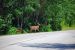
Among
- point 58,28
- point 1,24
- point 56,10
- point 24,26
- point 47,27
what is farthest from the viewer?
point 58,28

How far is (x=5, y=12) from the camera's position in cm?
3972

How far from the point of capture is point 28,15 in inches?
1953

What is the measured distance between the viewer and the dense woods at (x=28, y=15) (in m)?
39.7

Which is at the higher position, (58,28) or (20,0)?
(20,0)

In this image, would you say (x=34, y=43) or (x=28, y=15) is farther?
(x=28, y=15)

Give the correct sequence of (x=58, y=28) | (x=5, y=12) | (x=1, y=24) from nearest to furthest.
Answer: (x=1, y=24) < (x=5, y=12) < (x=58, y=28)

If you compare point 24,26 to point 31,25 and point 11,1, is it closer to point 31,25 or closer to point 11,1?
point 31,25

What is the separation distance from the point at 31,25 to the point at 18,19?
15.4 ft

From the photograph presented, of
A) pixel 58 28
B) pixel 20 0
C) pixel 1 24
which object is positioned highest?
pixel 20 0

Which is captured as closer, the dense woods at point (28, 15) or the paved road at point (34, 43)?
the paved road at point (34, 43)

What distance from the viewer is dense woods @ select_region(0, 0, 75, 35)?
39.7 m

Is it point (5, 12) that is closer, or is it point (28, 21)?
point (5, 12)

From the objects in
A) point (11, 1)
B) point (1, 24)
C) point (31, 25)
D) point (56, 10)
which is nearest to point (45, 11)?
point (56, 10)

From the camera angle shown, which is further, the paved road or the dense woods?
the dense woods
